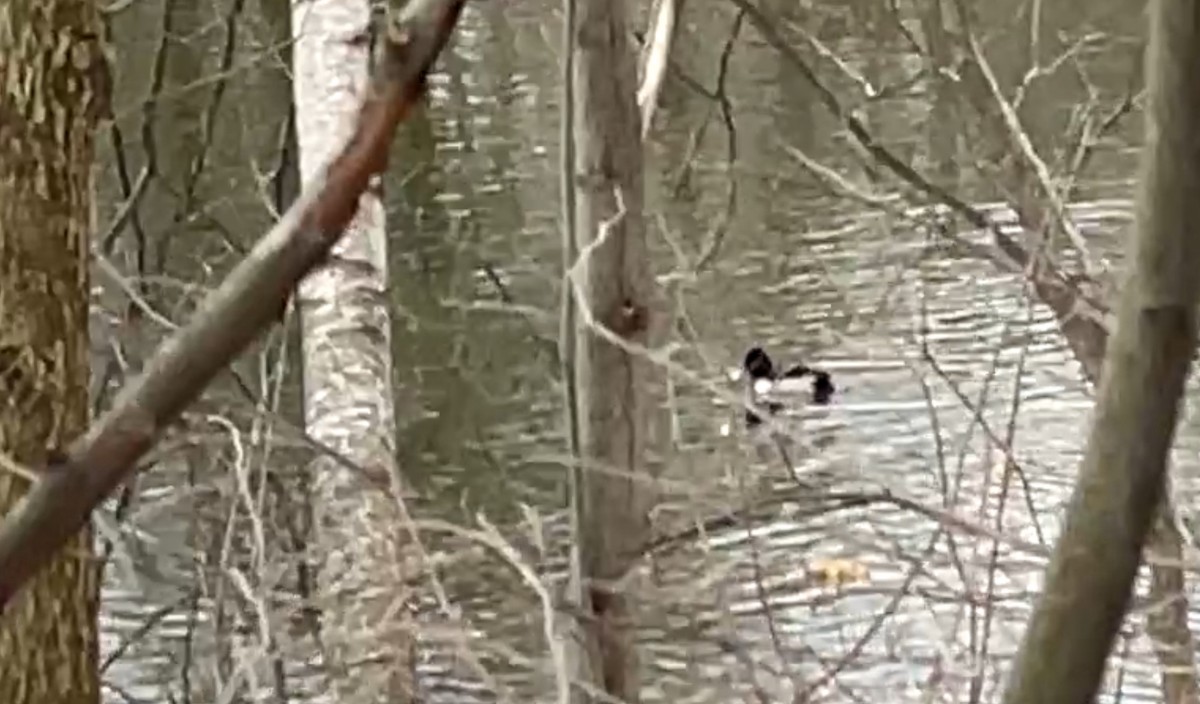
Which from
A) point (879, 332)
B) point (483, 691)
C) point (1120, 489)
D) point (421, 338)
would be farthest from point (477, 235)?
point (1120, 489)

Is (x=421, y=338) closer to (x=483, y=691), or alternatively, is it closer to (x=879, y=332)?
(x=879, y=332)

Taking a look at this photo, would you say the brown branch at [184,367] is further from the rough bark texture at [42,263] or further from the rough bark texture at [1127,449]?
the rough bark texture at [42,263]

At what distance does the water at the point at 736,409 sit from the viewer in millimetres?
2248

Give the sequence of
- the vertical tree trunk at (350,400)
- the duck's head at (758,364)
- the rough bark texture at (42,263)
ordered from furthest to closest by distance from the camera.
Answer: the duck's head at (758,364), the vertical tree trunk at (350,400), the rough bark texture at (42,263)

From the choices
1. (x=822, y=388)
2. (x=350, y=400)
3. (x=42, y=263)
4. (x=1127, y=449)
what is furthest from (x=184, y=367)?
(x=822, y=388)

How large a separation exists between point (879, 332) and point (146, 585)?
1.09 m

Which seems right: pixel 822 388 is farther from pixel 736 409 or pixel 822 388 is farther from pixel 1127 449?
pixel 1127 449

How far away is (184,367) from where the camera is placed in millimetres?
647

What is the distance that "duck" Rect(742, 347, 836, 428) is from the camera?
3604 mm

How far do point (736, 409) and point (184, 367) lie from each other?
168 cm

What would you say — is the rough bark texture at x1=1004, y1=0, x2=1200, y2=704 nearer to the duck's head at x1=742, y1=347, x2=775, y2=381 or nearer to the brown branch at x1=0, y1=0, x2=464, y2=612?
the brown branch at x1=0, y1=0, x2=464, y2=612

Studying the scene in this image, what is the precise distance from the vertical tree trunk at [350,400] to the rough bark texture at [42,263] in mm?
753

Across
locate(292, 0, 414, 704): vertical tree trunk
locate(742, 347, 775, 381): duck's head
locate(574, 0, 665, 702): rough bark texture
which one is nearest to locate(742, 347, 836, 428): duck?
locate(742, 347, 775, 381): duck's head

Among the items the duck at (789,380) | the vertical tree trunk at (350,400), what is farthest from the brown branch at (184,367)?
the duck at (789,380)
